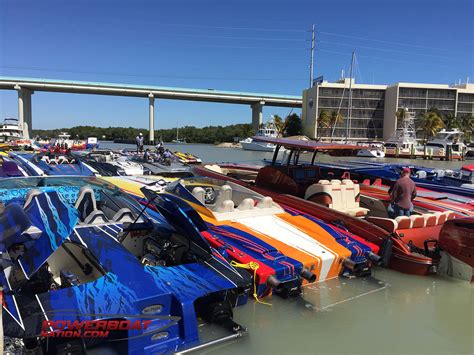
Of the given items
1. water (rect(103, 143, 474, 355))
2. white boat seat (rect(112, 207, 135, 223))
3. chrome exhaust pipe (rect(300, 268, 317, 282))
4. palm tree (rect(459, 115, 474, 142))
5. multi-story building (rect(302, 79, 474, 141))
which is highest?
multi-story building (rect(302, 79, 474, 141))

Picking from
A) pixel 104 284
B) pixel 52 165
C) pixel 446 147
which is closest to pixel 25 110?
pixel 446 147

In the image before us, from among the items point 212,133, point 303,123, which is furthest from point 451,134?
point 212,133

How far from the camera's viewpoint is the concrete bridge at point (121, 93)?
230ft

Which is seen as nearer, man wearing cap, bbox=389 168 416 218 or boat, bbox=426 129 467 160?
man wearing cap, bbox=389 168 416 218

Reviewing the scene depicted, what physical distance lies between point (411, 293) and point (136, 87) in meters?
75.3

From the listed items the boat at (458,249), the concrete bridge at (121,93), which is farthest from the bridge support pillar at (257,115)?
the boat at (458,249)

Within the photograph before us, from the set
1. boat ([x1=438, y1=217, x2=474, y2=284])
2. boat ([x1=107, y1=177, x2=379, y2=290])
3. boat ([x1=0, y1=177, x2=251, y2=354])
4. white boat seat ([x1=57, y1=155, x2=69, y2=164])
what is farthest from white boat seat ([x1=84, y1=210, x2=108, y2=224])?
white boat seat ([x1=57, y1=155, x2=69, y2=164])

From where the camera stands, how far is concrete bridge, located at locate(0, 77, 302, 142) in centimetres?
7012

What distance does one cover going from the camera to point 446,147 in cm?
4794

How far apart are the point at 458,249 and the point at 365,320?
2.00 meters

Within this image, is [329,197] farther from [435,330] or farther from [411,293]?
[435,330]

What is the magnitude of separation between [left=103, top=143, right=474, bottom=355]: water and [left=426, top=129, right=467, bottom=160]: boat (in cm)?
4822

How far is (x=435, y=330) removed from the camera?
4230 millimetres

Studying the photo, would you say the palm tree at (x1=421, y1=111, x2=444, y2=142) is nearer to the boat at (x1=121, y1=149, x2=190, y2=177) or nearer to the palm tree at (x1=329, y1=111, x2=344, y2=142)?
the palm tree at (x1=329, y1=111, x2=344, y2=142)
